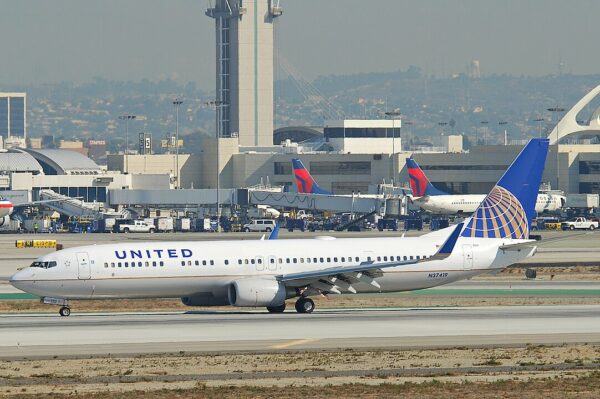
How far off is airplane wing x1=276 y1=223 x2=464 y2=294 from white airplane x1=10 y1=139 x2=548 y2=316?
1.8 inches

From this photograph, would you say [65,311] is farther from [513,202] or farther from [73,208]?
[73,208]

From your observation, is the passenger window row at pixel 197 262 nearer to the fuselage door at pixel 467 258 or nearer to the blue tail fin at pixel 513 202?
the fuselage door at pixel 467 258

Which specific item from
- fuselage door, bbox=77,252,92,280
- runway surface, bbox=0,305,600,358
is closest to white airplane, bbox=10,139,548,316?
fuselage door, bbox=77,252,92,280

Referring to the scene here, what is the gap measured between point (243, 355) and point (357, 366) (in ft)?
15.9

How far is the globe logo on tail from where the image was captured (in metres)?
66.2

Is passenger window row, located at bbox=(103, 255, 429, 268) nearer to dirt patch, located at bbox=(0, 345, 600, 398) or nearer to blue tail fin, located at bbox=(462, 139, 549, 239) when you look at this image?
blue tail fin, located at bbox=(462, 139, 549, 239)

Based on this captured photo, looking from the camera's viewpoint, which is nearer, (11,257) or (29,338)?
(29,338)

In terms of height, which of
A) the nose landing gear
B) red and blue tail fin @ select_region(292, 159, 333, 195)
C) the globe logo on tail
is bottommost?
the nose landing gear

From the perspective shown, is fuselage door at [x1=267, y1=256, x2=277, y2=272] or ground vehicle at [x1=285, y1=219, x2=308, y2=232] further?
ground vehicle at [x1=285, y1=219, x2=308, y2=232]

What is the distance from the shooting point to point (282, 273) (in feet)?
206

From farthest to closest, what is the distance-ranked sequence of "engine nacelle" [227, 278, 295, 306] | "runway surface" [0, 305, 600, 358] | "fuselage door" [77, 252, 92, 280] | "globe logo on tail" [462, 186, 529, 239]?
1. "globe logo on tail" [462, 186, 529, 239]
2. "engine nacelle" [227, 278, 295, 306]
3. "fuselage door" [77, 252, 92, 280]
4. "runway surface" [0, 305, 600, 358]

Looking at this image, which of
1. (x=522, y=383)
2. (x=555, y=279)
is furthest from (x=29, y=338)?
(x=555, y=279)

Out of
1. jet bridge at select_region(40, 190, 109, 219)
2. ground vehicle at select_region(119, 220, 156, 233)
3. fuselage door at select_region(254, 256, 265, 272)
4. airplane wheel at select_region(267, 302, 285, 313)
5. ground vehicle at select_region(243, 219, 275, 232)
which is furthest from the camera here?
jet bridge at select_region(40, 190, 109, 219)

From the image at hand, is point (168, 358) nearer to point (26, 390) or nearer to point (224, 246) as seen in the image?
point (26, 390)
